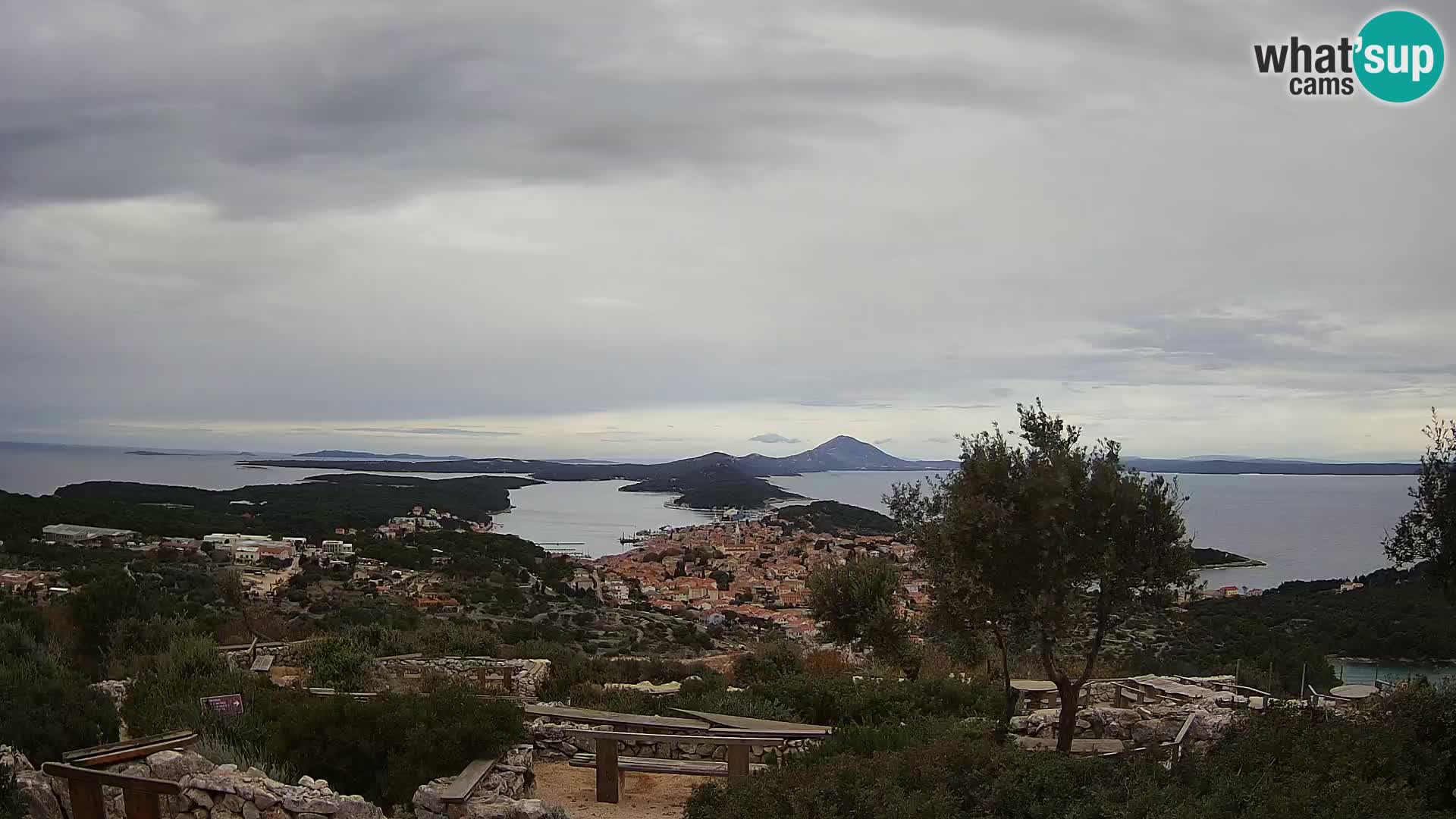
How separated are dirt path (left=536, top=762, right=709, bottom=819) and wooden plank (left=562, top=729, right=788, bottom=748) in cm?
48

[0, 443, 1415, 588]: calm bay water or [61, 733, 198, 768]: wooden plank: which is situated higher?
[61, 733, 198, 768]: wooden plank

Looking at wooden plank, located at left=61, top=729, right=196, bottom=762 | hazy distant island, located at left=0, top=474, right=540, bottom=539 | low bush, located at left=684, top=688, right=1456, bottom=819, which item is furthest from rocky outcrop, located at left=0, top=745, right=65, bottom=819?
hazy distant island, located at left=0, top=474, right=540, bottom=539

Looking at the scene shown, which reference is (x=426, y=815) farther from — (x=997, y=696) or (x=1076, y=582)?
(x=997, y=696)

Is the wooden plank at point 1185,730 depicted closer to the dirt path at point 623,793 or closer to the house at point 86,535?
the dirt path at point 623,793

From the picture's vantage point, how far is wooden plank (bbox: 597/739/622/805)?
820 cm

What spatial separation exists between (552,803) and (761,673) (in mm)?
5601

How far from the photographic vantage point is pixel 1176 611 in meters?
8.18

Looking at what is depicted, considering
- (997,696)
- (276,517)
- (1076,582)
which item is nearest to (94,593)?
(997,696)

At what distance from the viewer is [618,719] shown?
29.7 ft

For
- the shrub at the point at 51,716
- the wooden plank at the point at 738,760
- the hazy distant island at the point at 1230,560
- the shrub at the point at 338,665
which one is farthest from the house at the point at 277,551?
the hazy distant island at the point at 1230,560

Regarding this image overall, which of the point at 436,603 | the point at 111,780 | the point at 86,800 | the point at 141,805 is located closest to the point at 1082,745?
the point at 141,805

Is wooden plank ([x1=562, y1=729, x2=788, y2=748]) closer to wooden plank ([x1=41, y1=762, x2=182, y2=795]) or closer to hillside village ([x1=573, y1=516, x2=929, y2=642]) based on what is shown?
wooden plank ([x1=41, y1=762, x2=182, y2=795])

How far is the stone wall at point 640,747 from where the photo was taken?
28.9 ft

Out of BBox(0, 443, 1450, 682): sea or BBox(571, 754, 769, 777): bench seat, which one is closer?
BBox(571, 754, 769, 777): bench seat
